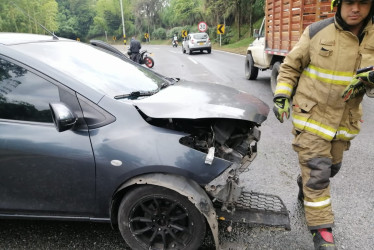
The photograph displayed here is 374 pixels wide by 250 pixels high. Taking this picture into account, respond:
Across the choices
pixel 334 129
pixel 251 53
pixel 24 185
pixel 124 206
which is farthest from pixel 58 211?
pixel 251 53

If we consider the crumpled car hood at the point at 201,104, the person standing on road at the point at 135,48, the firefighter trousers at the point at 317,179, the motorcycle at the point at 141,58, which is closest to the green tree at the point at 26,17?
the motorcycle at the point at 141,58

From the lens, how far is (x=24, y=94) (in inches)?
92.8

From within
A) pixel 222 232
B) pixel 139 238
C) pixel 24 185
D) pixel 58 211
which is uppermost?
pixel 24 185

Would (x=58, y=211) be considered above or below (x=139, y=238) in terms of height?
above

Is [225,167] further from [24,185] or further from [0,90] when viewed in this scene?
[0,90]

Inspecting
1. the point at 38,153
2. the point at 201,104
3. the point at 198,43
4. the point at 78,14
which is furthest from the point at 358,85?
the point at 78,14

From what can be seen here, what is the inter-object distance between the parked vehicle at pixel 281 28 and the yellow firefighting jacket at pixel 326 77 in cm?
389

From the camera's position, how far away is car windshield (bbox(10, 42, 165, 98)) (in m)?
2.48

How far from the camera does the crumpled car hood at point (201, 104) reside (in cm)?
231

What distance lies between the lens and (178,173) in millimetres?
2180

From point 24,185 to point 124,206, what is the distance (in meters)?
0.74

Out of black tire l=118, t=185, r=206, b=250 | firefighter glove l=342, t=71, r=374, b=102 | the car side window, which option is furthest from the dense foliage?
firefighter glove l=342, t=71, r=374, b=102

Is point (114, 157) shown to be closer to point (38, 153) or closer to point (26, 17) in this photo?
point (38, 153)

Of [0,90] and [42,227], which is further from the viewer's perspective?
[42,227]
